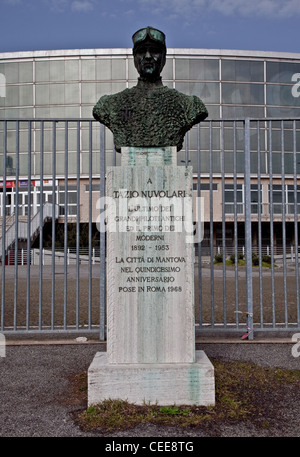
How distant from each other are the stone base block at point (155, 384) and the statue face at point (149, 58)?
9.21 ft

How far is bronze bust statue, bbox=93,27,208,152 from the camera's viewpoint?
154 inches

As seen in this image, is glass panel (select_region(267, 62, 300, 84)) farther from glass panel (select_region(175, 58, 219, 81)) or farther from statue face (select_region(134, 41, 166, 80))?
statue face (select_region(134, 41, 166, 80))

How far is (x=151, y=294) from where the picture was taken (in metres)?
3.66

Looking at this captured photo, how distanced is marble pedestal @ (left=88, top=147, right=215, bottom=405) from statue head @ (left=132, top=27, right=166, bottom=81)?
103 cm

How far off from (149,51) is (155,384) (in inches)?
123

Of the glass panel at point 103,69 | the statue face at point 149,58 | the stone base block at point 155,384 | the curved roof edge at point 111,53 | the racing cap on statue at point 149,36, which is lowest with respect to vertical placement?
the stone base block at point 155,384

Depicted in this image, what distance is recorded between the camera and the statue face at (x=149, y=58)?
13.1ft

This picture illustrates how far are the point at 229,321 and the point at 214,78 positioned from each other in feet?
94.1

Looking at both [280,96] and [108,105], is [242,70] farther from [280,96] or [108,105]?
[108,105]

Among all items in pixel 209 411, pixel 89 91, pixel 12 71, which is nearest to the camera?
pixel 209 411
